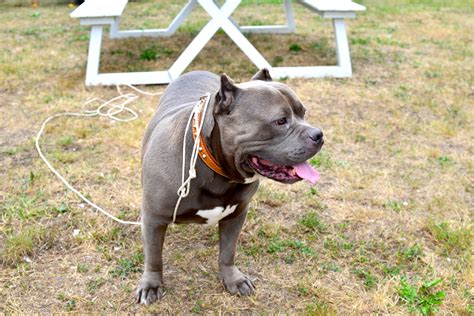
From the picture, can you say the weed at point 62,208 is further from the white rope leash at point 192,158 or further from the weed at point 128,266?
the white rope leash at point 192,158

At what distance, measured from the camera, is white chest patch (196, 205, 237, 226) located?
229 centimetres

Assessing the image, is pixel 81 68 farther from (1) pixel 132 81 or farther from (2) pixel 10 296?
(2) pixel 10 296

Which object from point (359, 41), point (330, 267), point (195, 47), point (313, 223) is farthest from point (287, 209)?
point (359, 41)

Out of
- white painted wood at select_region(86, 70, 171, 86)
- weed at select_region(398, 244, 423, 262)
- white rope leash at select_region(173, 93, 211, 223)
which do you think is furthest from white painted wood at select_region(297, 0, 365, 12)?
white rope leash at select_region(173, 93, 211, 223)

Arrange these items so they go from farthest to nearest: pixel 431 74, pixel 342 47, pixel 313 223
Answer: pixel 431 74 < pixel 342 47 < pixel 313 223

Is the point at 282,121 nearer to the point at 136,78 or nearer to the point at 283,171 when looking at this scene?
the point at 283,171

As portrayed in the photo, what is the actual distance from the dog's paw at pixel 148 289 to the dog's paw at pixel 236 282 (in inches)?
14.4

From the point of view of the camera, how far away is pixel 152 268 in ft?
8.43

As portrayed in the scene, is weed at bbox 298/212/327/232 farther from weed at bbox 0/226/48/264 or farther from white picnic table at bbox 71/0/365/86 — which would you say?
white picnic table at bbox 71/0/365/86

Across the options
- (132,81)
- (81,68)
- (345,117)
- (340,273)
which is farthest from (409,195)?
(81,68)

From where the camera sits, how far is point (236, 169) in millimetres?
2098

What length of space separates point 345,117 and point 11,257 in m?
3.39

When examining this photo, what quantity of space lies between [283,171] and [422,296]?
120 centimetres

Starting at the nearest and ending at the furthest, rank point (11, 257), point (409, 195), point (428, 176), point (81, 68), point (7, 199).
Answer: point (11, 257) < point (7, 199) < point (409, 195) < point (428, 176) < point (81, 68)
